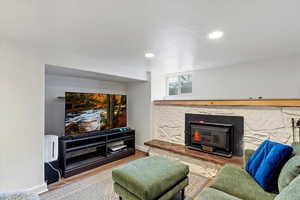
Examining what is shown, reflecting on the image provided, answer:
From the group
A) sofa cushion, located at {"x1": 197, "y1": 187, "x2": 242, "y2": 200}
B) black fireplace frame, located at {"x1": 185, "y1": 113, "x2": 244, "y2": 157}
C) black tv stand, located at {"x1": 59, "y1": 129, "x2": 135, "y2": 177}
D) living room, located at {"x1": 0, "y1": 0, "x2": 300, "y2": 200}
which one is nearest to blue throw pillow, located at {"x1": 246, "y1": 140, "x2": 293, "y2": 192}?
living room, located at {"x1": 0, "y1": 0, "x2": 300, "y2": 200}

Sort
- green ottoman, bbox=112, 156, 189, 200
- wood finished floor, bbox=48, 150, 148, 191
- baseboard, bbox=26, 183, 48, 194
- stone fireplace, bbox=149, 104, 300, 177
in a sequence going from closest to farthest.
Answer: green ottoman, bbox=112, 156, 189, 200 → baseboard, bbox=26, 183, 48, 194 → stone fireplace, bbox=149, 104, 300, 177 → wood finished floor, bbox=48, 150, 148, 191

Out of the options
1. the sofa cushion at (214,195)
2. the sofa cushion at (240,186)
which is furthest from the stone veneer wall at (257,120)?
the sofa cushion at (214,195)

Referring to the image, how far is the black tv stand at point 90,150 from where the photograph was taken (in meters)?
2.63

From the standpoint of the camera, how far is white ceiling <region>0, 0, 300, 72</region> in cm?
122

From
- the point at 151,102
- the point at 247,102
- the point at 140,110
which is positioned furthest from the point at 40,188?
the point at 247,102

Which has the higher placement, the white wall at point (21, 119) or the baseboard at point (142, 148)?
the white wall at point (21, 119)

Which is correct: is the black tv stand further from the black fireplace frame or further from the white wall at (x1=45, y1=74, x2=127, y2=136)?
the black fireplace frame

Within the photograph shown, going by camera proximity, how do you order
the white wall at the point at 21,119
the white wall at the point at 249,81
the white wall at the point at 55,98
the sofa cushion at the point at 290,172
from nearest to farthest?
the sofa cushion at the point at 290,172
the white wall at the point at 21,119
the white wall at the point at 249,81
the white wall at the point at 55,98

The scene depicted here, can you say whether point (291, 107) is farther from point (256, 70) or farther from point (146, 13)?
point (146, 13)

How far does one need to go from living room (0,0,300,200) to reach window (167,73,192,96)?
4 centimetres

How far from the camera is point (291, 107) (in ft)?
7.09

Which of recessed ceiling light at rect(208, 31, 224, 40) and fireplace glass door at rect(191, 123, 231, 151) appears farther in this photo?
fireplace glass door at rect(191, 123, 231, 151)

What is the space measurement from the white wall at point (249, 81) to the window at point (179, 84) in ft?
0.51

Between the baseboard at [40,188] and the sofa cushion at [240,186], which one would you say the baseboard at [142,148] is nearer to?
the baseboard at [40,188]
